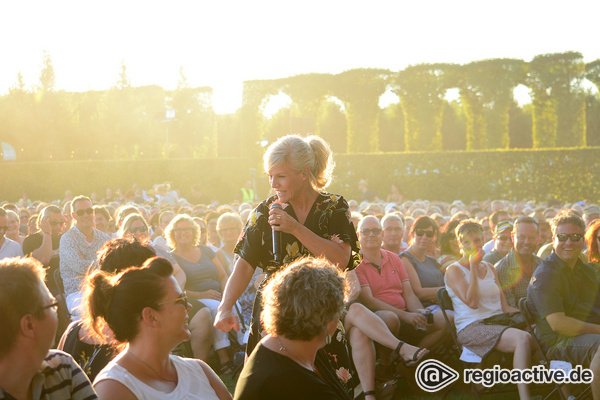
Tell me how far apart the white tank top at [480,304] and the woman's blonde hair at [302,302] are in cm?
411

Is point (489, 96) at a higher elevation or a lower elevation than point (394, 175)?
higher

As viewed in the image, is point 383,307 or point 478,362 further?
point 383,307

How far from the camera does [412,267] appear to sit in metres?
8.00

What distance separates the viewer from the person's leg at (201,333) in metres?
7.90

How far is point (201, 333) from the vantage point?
7.93 metres

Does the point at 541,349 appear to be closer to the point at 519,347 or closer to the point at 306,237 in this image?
the point at 519,347

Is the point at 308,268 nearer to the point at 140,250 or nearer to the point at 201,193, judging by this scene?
the point at 140,250

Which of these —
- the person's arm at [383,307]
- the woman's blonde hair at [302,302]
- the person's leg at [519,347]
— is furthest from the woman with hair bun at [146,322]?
the person's arm at [383,307]

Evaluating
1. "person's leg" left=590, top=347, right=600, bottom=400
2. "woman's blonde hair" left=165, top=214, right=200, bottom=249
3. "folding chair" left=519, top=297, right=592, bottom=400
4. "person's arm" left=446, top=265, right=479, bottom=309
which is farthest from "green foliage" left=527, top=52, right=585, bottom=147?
"person's leg" left=590, top=347, right=600, bottom=400

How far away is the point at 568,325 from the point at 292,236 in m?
2.78

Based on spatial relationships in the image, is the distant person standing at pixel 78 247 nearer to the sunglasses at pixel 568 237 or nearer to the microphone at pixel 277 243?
→ the microphone at pixel 277 243

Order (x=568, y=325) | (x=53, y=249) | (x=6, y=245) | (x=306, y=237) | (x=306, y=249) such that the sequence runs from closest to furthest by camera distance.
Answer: (x=306, y=237)
(x=306, y=249)
(x=568, y=325)
(x=6, y=245)
(x=53, y=249)

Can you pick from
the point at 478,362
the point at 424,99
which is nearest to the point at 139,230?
the point at 478,362

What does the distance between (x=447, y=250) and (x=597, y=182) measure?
876 inches
